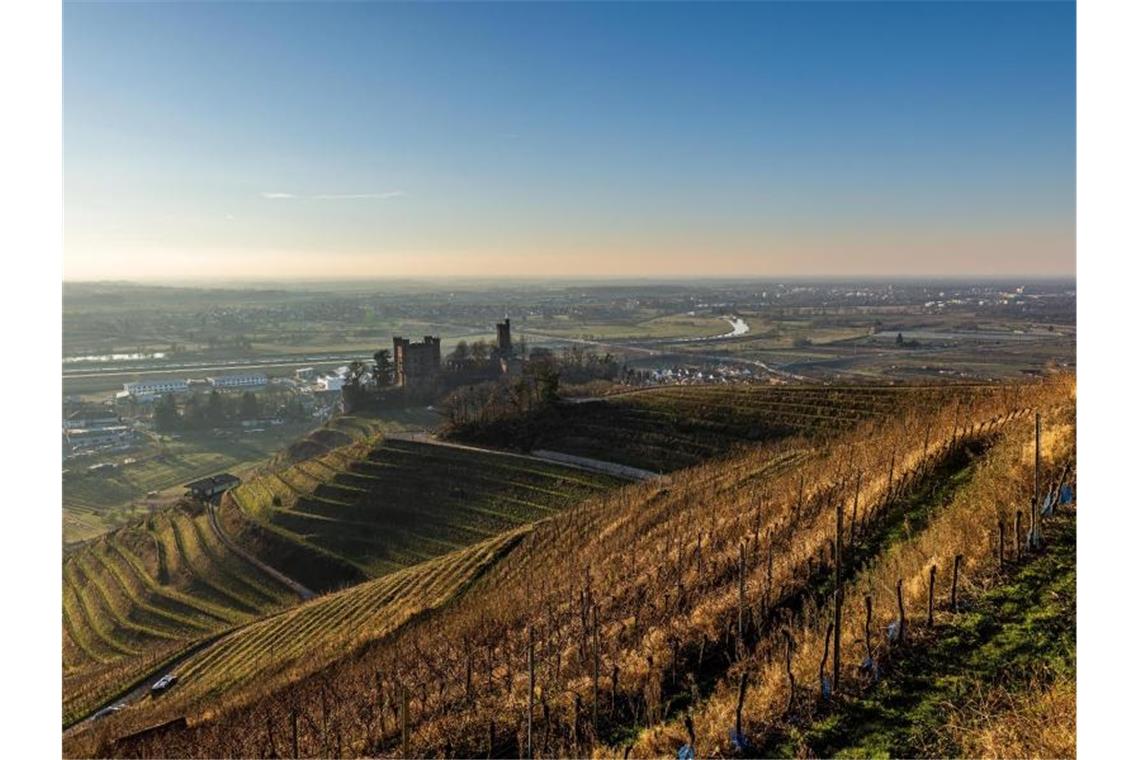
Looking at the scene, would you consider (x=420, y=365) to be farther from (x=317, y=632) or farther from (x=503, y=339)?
(x=317, y=632)

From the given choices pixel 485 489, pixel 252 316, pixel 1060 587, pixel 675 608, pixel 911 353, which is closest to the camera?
pixel 1060 587

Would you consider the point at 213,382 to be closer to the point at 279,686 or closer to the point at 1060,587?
the point at 279,686

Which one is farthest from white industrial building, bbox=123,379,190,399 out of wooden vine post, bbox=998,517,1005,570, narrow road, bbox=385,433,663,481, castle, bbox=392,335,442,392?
wooden vine post, bbox=998,517,1005,570

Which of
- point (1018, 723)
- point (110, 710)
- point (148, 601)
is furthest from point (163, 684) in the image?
point (1018, 723)

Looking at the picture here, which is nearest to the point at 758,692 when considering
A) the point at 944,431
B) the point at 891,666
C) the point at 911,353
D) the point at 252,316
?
the point at 891,666

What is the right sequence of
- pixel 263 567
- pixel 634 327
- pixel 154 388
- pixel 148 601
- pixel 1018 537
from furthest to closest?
pixel 634 327 → pixel 154 388 → pixel 263 567 → pixel 148 601 → pixel 1018 537

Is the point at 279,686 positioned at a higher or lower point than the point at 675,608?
lower
